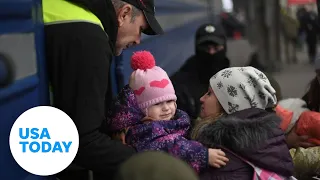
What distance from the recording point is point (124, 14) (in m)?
2.27

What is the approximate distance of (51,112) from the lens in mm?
1696

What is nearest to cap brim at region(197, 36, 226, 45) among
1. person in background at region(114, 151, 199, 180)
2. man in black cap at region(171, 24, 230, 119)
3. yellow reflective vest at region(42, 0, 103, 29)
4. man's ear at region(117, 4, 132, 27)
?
man in black cap at region(171, 24, 230, 119)

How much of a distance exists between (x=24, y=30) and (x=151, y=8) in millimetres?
617

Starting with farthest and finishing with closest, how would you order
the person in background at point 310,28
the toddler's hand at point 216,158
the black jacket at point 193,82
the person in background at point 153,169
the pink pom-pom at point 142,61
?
the person in background at point 310,28 < the black jacket at point 193,82 < the pink pom-pom at point 142,61 < the toddler's hand at point 216,158 < the person in background at point 153,169

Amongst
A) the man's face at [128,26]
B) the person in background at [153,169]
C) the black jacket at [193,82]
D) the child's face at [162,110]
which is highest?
the man's face at [128,26]

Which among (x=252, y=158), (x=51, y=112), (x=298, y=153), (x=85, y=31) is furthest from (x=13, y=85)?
(x=298, y=153)

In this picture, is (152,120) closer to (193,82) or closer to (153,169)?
(153,169)

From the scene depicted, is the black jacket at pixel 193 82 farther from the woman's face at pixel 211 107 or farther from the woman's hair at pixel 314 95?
the woman's face at pixel 211 107

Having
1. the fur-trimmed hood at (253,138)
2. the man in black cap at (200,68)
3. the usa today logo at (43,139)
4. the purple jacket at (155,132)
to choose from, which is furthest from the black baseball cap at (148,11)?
the man in black cap at (200,68)

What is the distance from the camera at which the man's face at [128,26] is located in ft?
7.44

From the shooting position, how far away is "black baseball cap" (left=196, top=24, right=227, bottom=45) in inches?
178

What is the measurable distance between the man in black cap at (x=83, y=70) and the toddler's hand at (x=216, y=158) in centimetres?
31

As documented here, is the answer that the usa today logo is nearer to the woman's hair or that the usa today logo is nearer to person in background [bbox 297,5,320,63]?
the woman's hair

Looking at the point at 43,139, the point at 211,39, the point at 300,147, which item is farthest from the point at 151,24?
the point at 211,39
